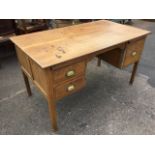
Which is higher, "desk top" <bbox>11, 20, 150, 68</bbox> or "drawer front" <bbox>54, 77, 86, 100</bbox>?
"desk top" <bbox>11, 20, 150, 68</bbox>

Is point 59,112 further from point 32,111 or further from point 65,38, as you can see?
point 65,38

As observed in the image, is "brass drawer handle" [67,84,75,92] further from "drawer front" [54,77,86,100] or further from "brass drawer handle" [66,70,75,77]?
"brass drawer handle" [66,70,75,77]

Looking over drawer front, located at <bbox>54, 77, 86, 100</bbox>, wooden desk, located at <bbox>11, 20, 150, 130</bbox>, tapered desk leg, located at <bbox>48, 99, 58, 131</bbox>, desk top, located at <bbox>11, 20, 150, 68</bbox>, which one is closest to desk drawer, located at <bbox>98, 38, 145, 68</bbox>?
wooden desk, located at <bbox>11, 20, 150, 130</bbox>

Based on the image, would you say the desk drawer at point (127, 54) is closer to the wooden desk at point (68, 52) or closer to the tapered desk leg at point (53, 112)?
the wooden desk at point (68, 52)

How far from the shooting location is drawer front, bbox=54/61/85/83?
45.6 inches

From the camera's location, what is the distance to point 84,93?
1.96 metres

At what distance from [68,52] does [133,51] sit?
0.83 m

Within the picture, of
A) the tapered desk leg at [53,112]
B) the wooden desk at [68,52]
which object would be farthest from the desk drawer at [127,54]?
the tapered desk leg at [53,112]

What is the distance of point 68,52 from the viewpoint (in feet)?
4.01

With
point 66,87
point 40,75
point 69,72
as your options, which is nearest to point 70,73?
point 69,72

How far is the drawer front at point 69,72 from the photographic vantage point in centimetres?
116

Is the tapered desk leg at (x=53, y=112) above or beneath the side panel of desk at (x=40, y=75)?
beneath

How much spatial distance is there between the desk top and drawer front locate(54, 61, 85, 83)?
8cm

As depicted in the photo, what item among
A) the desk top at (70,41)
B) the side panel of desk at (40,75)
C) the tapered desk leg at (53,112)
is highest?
the desk top at (70,41)
